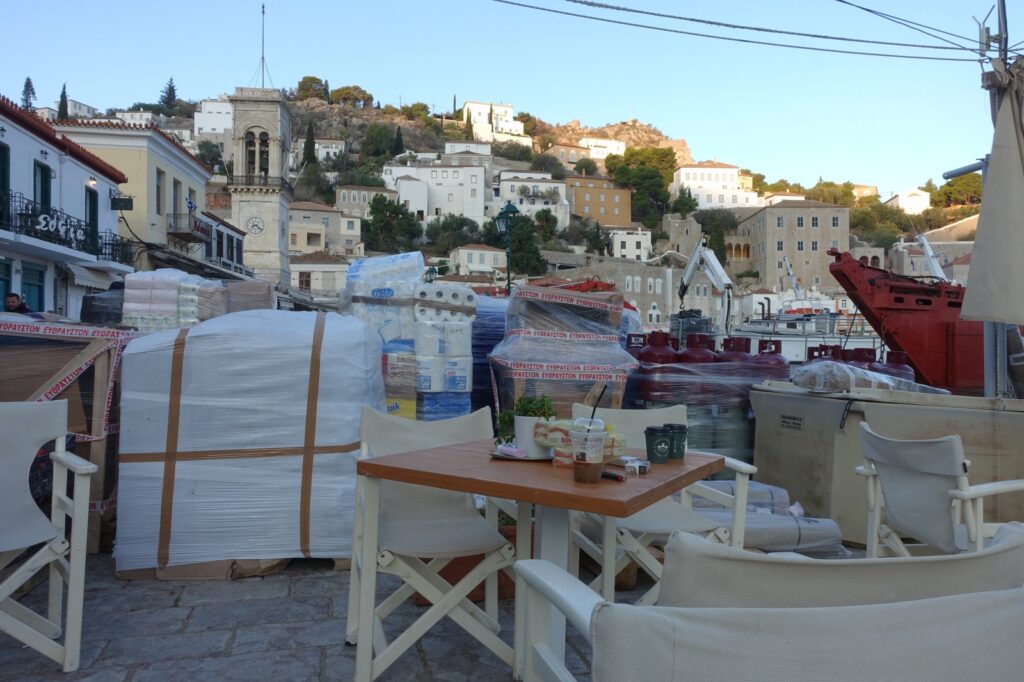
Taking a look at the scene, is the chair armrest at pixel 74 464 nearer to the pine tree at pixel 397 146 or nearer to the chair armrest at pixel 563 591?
the chair armrest at pixel 563 591

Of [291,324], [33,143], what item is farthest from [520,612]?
[33,143]

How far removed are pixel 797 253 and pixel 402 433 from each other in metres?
77.9

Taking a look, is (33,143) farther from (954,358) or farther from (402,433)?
(954,358)

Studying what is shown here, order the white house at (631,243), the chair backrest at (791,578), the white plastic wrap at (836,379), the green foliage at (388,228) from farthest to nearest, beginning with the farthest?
the white house at (631,243) → the green foliage at (388,228) → the white plastic wrap at (836,379) → the chair backrest at (791,578)

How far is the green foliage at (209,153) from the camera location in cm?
8745

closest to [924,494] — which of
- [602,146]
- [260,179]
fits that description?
[260,179]

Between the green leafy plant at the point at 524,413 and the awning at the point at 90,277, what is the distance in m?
21.7

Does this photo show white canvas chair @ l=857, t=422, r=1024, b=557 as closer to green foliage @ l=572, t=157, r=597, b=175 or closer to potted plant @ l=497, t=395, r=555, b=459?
potted plant @ l=497, t=395, r=555, b=459

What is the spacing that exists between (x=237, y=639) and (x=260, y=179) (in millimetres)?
42655

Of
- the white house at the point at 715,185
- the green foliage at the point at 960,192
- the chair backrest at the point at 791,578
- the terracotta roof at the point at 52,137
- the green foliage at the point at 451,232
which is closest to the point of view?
the chair backrest at the point at 791,578

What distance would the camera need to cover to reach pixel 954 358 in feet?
44.9

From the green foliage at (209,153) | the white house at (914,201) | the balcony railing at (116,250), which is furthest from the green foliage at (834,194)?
the balcony railing at (116,250)

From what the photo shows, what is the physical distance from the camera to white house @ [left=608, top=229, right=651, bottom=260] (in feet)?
261

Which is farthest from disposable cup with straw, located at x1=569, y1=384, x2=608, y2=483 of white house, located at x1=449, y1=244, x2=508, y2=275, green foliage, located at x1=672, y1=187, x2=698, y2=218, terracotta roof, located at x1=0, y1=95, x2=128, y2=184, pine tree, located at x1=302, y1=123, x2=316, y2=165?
pine tree, located at x1=302, y1=123, x2=316, y2=165
